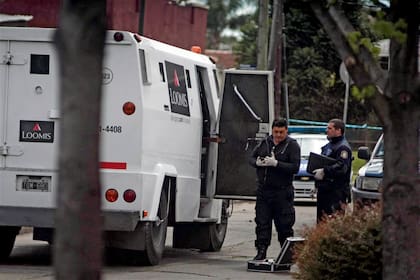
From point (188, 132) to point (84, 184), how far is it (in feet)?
29.7

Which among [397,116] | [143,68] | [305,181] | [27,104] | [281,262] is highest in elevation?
[143,68]

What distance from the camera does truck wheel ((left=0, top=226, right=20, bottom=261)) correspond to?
13750mm

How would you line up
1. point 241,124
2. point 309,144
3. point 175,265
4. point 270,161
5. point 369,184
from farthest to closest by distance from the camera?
point 309,144, point 369,184, point 241,124, point 175,265, point 270,161

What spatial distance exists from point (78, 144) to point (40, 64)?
7829 millimetres

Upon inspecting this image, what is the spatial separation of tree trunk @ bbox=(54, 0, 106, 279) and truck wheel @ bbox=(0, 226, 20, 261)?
8866mm

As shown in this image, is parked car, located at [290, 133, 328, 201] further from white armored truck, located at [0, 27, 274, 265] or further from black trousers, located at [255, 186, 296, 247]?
black trousers, located at [255, 186, 296, 247]

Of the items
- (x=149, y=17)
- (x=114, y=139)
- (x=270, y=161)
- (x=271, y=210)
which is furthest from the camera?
(x=149, y=17)

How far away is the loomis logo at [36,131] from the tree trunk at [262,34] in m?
12.6

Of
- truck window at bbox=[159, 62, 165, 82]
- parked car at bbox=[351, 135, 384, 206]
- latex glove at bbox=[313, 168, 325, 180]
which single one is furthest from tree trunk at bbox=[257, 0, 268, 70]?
truck window at bbox=[159, 62, 165, 82]

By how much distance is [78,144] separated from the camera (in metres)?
4.98

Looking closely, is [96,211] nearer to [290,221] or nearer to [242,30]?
[290,221]

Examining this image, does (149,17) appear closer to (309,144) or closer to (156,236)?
(309,144)

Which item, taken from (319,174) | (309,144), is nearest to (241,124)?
(319,174)

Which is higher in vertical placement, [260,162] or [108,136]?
[108,136]
